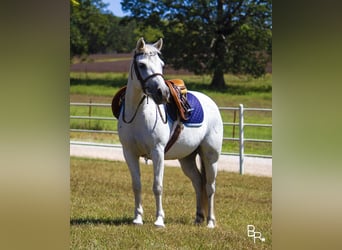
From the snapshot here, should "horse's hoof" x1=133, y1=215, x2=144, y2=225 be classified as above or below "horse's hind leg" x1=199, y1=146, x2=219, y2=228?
below

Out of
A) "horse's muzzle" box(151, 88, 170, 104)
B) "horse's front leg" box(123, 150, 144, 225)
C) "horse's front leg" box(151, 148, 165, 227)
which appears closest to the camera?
"horse's muzzle" box(151, 88, 170, 104)

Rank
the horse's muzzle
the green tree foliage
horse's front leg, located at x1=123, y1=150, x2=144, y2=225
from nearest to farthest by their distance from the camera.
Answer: the horse's muzzle → horse's front leg, located at x1=123, y1=150, x2=144, y2=225 → the green tree foliage

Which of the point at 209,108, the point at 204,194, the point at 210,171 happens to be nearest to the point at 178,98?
the point at 209,108

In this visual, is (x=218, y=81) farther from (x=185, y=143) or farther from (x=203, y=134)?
(x=185, y=143)

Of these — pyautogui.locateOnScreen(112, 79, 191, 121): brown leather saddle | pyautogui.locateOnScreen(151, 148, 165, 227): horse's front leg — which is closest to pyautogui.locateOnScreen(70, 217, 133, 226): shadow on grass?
pyautogui.locateOnScreen(151, 148, 165, 227): horse's front leg

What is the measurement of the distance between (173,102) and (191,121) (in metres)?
0.17

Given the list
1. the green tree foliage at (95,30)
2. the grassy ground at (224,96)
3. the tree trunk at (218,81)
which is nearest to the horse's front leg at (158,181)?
the grassy ground at (224,96)

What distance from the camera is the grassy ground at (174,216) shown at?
3.98m

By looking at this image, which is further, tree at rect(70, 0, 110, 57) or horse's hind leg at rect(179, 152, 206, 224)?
tree at rect(70, 0, 110, 57)

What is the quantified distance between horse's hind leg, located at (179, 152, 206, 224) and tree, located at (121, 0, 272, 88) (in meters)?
0.50

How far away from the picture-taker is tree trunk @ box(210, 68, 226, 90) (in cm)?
412

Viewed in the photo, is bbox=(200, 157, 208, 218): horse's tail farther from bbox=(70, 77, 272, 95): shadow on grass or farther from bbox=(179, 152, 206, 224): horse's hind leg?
bbox=(70, 77, 272, 95): shadow on grass

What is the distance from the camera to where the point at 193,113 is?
402 cm
